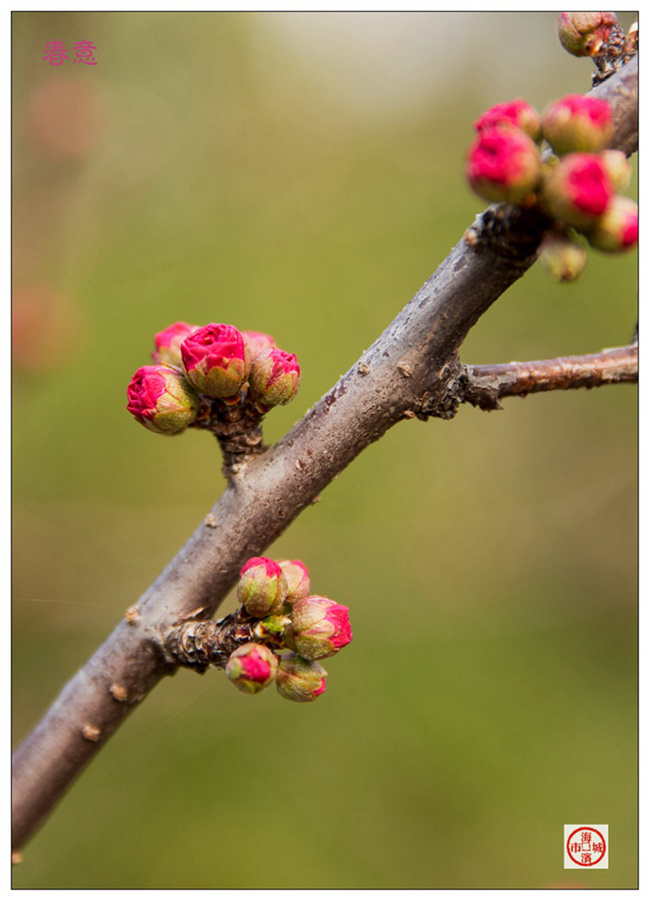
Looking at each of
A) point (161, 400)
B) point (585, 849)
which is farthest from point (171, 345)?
point (585, 849)

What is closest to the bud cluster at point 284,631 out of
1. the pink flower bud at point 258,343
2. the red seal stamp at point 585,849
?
the pink flower bud at point 258,343

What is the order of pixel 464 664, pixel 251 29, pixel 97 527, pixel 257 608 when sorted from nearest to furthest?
pixel 257 608 → pixel 97 527 → pixel 464 664 → pixel 251 29

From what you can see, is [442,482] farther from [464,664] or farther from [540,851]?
[540,851]

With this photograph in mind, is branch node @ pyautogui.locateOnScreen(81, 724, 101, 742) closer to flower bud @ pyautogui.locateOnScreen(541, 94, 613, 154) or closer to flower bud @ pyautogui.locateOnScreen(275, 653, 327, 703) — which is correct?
flower bud @ pyautogui.locateOnScreen(275, 653, 327, 703)

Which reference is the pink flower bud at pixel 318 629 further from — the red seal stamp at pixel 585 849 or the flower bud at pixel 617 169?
the red seal stamp at pixel 585 849

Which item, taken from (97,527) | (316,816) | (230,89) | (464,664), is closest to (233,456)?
(97,527)

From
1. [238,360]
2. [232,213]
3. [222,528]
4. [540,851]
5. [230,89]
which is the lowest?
[540,851]

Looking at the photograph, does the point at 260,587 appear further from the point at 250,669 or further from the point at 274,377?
the point at 274,377

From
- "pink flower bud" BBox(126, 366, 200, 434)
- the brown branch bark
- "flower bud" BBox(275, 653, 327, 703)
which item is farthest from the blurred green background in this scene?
the brown branch bark
